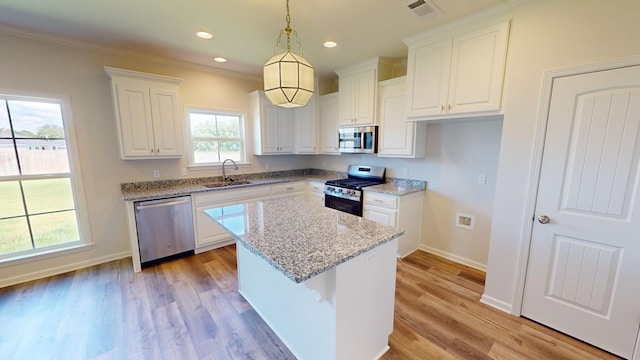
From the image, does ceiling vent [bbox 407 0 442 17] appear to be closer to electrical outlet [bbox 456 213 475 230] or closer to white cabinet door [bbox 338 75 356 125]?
white cabinet door [bbox 338 75 356 125]

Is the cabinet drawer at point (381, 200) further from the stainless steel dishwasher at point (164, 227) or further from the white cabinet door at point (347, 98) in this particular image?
the stainless steel dishwasher at point (164, 227)

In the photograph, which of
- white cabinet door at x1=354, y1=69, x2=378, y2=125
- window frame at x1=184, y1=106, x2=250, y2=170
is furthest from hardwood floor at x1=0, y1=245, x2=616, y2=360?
white cabinet door at x1=354, y1=69, x2=378, y2=125

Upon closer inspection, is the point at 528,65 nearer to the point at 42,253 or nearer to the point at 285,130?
the point at 285,130

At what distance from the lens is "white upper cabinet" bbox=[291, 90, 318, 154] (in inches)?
171

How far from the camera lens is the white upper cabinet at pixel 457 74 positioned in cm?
218

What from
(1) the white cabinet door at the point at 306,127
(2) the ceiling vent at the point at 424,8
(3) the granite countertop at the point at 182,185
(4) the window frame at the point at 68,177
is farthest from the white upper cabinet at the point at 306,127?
(4) the window frame at the point at 68,177

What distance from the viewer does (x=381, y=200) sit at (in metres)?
3.20

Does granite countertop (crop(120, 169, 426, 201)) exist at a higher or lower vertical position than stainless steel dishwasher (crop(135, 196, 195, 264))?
higher

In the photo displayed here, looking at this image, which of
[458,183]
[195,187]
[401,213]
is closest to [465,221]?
[458,183]

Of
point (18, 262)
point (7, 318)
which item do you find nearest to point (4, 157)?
point (18, 262)

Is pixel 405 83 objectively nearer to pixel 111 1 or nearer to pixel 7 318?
pixel 111 1

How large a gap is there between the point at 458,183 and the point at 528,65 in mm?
1467

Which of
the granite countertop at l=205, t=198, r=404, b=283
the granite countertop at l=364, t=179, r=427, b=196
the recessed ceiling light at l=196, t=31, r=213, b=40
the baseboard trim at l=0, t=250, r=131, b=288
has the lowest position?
the baseboard trim at l=0, t=250, r=131, b=288

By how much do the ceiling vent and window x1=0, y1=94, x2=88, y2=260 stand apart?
3.84 m
